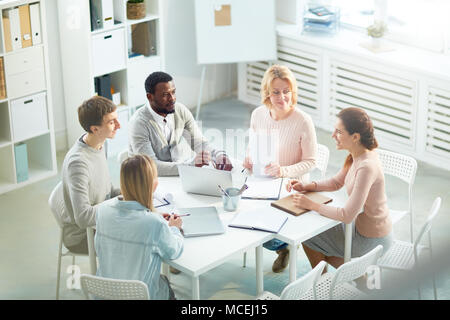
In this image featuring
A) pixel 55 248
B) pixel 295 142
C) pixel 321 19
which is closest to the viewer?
pixel 295 142

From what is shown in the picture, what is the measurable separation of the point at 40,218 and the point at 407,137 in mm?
3067

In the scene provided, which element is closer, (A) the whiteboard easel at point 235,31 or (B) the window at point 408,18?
(B) the window at point 408,18

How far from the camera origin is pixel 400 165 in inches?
145

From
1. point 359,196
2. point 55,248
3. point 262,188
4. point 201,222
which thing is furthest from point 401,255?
point 55,248

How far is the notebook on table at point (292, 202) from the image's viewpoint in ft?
10.0

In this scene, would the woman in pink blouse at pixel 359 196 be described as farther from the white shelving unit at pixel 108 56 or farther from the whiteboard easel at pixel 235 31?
the whiteboard easel at pixel 235 31

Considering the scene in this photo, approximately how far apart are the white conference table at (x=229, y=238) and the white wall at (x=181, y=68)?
246 cm

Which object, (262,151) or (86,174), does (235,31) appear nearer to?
(262,151)

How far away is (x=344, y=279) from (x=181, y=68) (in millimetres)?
4114

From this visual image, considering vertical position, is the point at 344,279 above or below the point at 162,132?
below

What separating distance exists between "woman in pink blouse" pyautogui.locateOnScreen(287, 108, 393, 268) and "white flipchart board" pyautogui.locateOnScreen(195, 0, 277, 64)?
2.98 m

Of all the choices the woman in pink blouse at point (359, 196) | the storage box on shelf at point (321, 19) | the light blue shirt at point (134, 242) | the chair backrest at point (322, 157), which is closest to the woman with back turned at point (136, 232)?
the light blue shirt at point (134, 242)

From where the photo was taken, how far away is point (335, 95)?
5.88 meters
